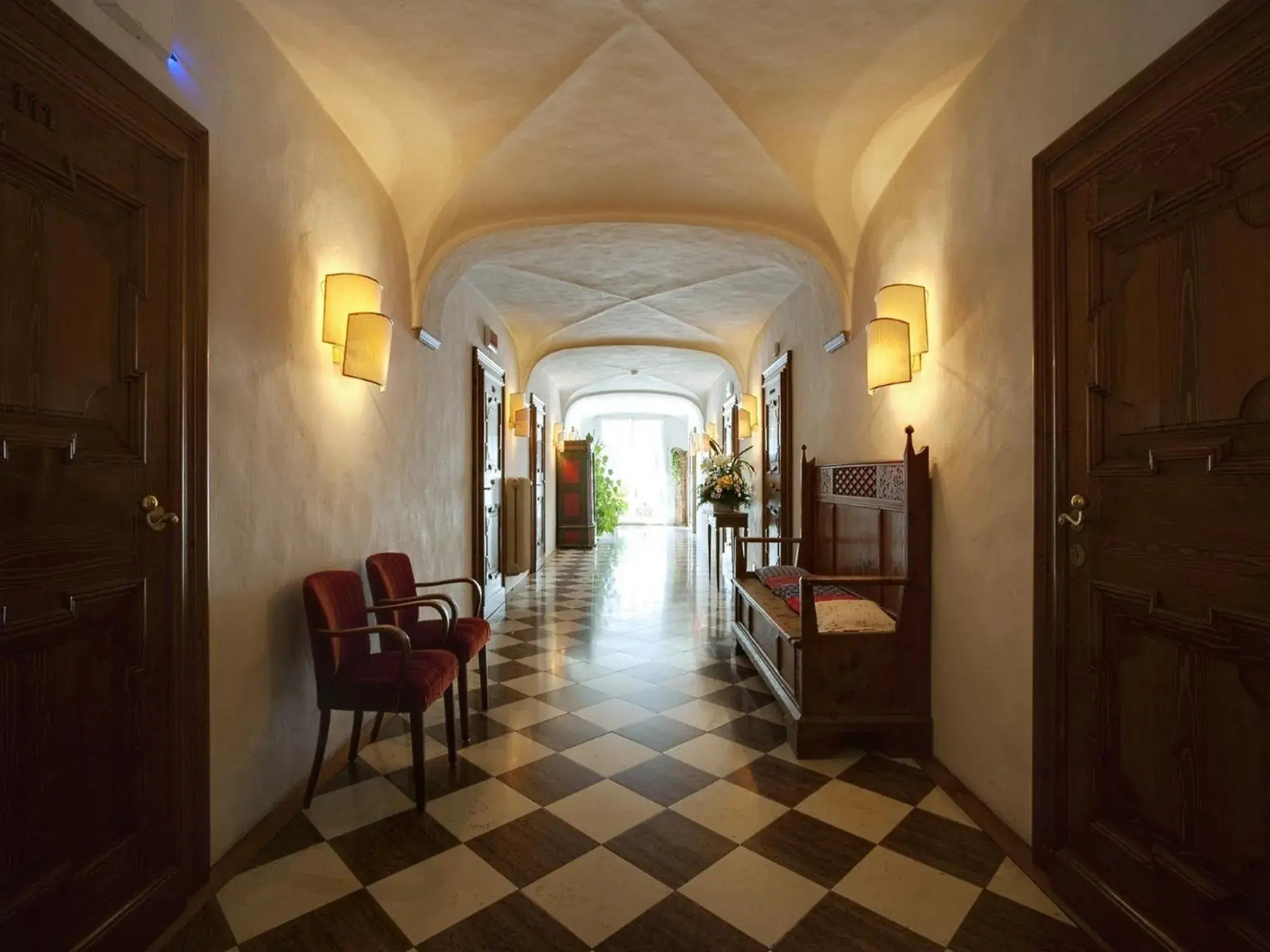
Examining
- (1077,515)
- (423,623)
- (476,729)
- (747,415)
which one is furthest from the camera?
(747,415)

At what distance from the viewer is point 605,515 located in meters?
14.3

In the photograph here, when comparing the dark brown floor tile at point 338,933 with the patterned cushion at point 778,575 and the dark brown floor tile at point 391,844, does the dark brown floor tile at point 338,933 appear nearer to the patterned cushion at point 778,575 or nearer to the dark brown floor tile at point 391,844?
the dark brown floor tile at point 391,844

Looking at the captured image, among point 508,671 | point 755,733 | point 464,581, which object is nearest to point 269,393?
point 464,581

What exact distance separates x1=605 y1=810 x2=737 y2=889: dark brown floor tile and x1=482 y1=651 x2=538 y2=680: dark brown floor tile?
1.90 meters

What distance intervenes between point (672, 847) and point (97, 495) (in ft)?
6.79

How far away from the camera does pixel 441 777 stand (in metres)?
2.74

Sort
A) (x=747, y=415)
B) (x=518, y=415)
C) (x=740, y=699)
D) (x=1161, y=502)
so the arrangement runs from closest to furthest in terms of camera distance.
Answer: (x=1161, y=502) < (x=740, y=699) < (x=747, y=415) < (x=518, y=415)

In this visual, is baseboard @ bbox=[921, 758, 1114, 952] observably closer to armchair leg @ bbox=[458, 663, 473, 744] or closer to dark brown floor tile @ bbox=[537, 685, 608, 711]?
dark brown floor tile @ bbox=[537, 685, 608, 711]

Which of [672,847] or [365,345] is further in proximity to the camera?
[365,345]

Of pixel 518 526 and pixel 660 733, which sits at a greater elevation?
pixel 518 526

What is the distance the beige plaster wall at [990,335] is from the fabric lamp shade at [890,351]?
0.12 metres

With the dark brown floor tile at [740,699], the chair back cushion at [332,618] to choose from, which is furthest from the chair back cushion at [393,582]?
the dark brown floor tile at [740,699]

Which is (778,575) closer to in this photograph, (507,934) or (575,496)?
→ (507,934)

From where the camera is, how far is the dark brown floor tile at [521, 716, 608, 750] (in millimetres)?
3090
